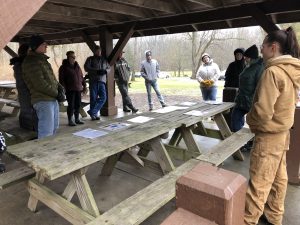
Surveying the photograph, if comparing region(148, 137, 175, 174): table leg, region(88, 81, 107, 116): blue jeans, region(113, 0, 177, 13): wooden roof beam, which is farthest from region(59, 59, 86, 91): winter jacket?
region(148, 137, 175, 174): table leg

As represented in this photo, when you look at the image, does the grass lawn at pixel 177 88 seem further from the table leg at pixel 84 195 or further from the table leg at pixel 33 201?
the table leg at pixel 84 195

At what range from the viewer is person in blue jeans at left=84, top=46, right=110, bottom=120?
247 inches

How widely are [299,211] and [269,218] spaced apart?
525 millimetres

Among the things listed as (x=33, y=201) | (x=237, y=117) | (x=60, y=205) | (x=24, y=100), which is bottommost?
(x=33, y=201)

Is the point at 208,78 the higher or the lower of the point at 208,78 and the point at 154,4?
the lower

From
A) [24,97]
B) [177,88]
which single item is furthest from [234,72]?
[177,88]

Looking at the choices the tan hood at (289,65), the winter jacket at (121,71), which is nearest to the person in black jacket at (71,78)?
the winter jacket at (121,71)

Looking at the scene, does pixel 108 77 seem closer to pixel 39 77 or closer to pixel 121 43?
pixel 121 43

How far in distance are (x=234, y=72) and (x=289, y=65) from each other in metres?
3.31

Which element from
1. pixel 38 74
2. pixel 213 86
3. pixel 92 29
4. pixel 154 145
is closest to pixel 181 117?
pixel 154 145

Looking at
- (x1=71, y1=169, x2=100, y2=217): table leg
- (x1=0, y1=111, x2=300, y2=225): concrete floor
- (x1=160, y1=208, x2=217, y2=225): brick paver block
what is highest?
(x1=160, y1=208, x2=217, y2=225): brick paver block

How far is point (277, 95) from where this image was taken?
1969 millimetres

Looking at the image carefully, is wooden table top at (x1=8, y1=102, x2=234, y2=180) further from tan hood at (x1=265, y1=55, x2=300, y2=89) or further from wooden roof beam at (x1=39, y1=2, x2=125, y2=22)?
wooden roof beam at (x1=39, y1=2, x2=125, y2=22)

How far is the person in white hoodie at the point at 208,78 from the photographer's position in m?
6.02
